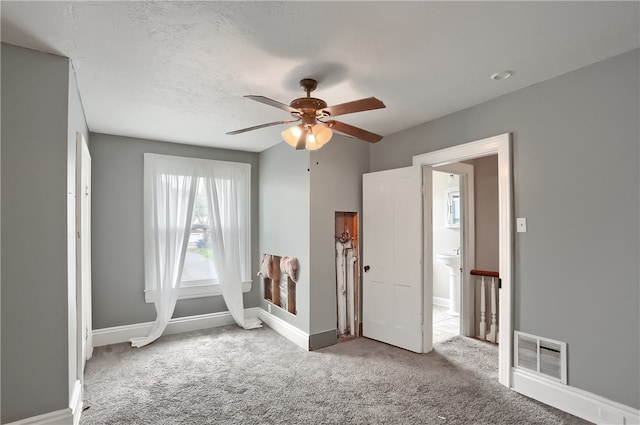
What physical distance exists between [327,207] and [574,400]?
2.76 metres

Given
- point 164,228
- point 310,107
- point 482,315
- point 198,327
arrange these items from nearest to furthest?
1. point 310,107
2. point 482,315
3. point 164,228
4. point 198,327

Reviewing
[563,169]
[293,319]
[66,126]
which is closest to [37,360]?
[66,126]

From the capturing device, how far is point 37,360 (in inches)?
82.4

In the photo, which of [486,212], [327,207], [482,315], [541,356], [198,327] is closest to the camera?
[541,356]

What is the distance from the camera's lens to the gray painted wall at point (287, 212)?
3.93 m

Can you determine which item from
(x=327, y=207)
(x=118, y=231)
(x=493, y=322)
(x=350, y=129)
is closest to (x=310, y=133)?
(x=350, y=129)

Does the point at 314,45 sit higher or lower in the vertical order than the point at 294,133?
higher

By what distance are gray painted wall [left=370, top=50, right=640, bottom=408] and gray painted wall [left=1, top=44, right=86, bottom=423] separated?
3368 millimetres

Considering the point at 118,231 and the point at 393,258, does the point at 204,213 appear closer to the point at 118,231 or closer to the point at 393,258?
the point at 118,231

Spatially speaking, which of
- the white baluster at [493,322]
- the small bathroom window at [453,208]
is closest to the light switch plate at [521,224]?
the white baluster at [493,322]

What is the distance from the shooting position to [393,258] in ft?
12.8

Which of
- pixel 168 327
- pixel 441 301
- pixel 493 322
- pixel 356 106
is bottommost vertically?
pixel 441 301

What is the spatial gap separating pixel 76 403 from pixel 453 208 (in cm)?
545

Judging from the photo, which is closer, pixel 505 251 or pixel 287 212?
pixel 505 251
